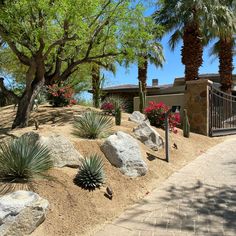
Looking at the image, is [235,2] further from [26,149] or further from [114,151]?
[26,149]

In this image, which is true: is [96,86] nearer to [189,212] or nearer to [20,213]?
[189,212]

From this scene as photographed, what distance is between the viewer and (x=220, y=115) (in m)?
17.4

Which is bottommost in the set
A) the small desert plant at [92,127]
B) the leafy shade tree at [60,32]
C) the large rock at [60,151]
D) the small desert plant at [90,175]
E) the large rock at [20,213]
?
the large rock at [20,213]

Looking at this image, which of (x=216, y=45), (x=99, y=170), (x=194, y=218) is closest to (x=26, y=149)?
(x=99, y=170)

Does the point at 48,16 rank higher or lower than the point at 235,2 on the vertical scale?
lower

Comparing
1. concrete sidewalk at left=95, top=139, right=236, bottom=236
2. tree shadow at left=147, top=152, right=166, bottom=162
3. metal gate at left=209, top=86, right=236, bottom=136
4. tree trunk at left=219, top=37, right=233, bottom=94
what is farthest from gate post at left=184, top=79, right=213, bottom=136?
tree trunk at left=219, top=37, right=233, bottom=94

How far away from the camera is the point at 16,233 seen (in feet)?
17.2

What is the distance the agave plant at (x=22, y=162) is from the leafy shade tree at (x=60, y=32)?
5110 millimetres

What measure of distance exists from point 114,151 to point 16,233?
3.75 m

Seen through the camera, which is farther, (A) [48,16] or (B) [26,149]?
(A) [48,16]

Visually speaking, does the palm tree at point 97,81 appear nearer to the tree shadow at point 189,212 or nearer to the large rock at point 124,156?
the large rock at point 124,156

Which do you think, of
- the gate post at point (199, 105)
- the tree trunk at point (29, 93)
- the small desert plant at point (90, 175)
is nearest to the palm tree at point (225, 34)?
the gate post at point (199, 105)

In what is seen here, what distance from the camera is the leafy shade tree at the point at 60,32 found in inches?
436

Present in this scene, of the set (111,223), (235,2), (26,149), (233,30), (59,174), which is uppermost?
(235,2)
